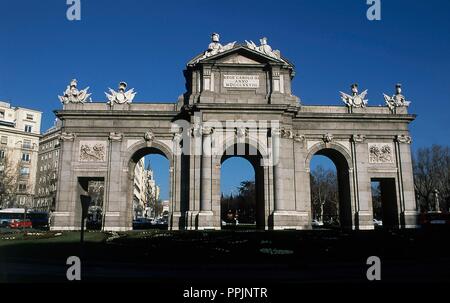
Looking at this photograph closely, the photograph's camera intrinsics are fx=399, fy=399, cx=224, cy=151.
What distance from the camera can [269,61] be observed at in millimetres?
36094

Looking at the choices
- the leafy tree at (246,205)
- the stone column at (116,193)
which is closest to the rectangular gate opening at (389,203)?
the stone column at (116,193)

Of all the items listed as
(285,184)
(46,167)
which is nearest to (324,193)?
(285,184)

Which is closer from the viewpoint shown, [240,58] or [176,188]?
[176,188]

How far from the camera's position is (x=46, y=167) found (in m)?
92.6

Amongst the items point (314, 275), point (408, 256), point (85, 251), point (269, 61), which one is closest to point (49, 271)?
point (85, 251)

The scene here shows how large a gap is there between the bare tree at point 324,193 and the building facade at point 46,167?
5621 centimetres

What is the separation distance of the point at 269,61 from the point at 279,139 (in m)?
7.32

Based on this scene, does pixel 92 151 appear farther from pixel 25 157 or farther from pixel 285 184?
pixel 25 157

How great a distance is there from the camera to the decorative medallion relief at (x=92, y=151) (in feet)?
121

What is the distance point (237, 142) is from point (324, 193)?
1970 inches

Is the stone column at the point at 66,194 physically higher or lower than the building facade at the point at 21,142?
lower

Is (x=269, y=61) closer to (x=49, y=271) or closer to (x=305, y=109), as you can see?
(x=305, y=109)

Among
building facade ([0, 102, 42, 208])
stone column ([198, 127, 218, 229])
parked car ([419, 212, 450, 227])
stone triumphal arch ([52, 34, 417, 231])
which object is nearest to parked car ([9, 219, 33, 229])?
stone triumphal arch ([52, 34, 417, 231])

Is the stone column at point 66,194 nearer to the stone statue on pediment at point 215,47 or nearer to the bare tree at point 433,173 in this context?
the stone statue on pediment at point 215,47
